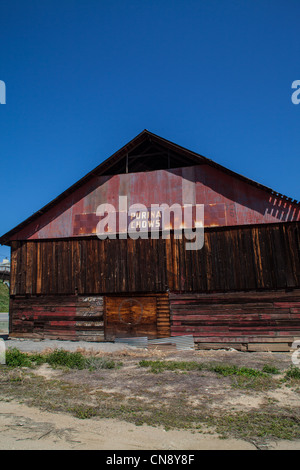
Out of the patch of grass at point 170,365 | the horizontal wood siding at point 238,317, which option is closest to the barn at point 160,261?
the horizontal wood siding at point 238,317

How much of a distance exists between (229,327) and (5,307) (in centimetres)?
3565

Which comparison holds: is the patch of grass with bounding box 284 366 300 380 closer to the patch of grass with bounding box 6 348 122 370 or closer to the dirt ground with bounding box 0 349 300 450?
the dirt ground with bounding box 0 349 300 450

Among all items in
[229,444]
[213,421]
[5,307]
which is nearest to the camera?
[229,444]

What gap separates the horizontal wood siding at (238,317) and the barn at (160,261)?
0.14 ft

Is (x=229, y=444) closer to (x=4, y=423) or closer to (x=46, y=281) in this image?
(x=4, y=423)

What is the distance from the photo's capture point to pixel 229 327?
613 inches

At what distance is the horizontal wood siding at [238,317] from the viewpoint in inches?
591

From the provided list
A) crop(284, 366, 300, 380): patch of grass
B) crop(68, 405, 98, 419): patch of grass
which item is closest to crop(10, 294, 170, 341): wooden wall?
crop(284, 366, 300, 380): patch of grass

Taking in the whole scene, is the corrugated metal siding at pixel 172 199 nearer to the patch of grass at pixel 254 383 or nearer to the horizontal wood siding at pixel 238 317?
the horizontal wood siding at pixel 238 317

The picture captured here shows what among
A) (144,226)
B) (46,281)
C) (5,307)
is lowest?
(5,307)

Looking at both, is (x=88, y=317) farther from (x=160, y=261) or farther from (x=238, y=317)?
(x=238, y=317)

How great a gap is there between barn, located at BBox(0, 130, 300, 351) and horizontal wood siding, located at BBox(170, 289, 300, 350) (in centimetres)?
4

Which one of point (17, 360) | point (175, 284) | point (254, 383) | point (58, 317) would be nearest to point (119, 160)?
point (175, 284)
